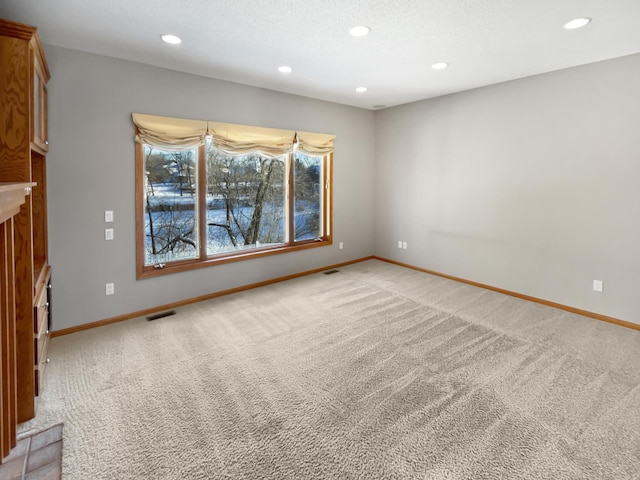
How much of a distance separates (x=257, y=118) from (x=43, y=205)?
8.31ft

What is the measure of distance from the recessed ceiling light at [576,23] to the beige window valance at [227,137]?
10.4 ft

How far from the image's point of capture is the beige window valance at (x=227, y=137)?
362 cm

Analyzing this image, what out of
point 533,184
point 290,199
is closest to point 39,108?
point 290,199

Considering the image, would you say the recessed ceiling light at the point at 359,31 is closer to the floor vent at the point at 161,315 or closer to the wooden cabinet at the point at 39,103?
the wooden cabinet at the point at 39,103

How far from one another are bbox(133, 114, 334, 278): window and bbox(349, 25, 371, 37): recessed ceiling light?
6.47 feet

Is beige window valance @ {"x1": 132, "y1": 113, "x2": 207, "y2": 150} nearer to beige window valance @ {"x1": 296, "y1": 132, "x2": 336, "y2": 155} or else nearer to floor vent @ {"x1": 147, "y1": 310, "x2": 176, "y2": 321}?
beige window valance @ {"x1": 296, "y1": 132, "x2": 336, "y2": 155}

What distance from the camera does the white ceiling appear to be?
7.88ft

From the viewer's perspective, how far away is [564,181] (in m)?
3.85

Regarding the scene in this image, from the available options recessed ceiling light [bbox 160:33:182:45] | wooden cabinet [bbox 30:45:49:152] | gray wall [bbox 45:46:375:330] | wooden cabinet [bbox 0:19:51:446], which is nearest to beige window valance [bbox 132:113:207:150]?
gray wall [bbox 45:46:375:330]

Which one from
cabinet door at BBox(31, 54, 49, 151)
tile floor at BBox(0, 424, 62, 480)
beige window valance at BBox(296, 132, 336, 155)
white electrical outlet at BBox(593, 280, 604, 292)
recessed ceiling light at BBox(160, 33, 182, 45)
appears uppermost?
recessed ceiling light at BBox(160, 33, 182, 45)

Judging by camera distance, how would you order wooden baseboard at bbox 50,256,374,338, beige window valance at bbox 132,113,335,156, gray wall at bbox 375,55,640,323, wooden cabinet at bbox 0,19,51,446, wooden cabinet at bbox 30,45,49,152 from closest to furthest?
wooden cabinet at bbox 0,19,51,446, wooden cabinet at bbox 30,45,49,152, wooden baseboard at bbox 50,256,374,338, gray wall at bbox 375,55,640,323, beige window valance at bbox 132,113,335,156

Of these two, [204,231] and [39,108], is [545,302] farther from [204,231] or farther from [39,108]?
[39,108]

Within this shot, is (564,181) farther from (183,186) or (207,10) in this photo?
(183,186)

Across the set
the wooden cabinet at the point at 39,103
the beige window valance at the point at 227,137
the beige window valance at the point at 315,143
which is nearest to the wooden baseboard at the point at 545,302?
the beige window valance at the point at 315,143
